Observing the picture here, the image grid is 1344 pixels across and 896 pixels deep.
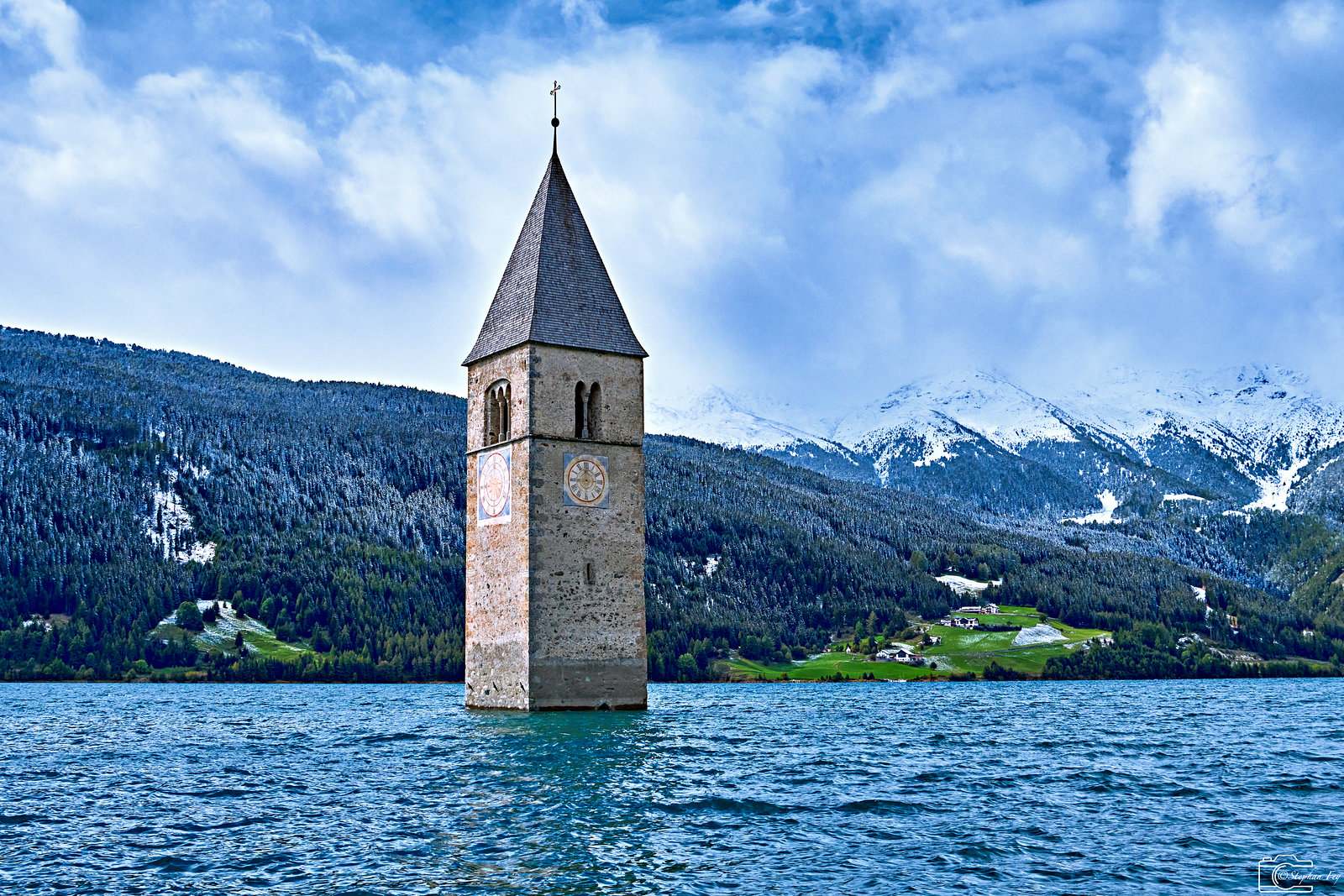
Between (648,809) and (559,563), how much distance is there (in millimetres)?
24654

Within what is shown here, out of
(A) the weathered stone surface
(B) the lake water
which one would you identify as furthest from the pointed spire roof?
(B) the lake water

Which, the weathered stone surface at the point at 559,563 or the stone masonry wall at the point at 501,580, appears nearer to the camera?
the weathered stone surface at the point at 559,563

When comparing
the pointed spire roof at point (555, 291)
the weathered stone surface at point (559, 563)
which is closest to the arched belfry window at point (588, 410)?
the weathered stone surface at point (559, 563)

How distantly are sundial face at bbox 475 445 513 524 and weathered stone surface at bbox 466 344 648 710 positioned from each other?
43 centimetres

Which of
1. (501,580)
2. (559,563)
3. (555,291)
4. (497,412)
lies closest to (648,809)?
(559,563)

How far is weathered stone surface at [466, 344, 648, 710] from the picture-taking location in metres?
54.8

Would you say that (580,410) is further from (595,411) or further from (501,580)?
(501,580)

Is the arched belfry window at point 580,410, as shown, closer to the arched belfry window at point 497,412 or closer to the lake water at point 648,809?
the arched belfry window at point 497,412

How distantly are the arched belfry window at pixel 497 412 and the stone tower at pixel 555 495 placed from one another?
62 millimetres

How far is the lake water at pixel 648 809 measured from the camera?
24141 mm

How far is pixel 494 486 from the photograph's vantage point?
58.4 m

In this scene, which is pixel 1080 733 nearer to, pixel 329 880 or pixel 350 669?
pixel 329 880

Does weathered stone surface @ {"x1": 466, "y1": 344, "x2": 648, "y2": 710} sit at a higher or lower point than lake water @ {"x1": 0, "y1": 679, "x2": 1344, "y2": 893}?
higher

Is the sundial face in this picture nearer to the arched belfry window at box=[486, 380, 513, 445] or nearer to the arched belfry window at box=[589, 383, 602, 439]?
the arched belfry window at box=[486, 380, 513, 445]
